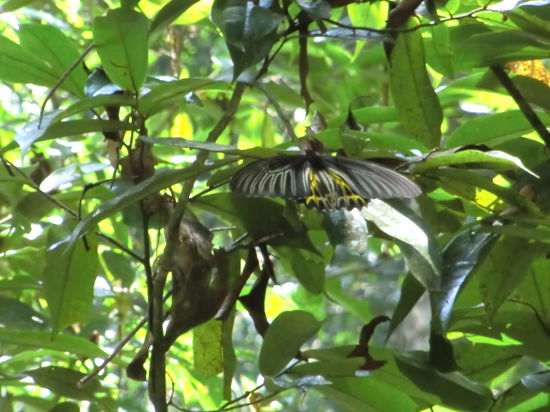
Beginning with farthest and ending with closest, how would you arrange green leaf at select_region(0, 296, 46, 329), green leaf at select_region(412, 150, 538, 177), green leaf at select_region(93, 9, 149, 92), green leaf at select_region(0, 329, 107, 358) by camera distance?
1. green leaf at select_region(0, 296, 46, 329)
2. green leaf at select_region(0, 329, 107, 358)
3. green leaf at select_region(93, 9, 149, 92)
4. green leaf at select_region(412, 150, 538, 177)

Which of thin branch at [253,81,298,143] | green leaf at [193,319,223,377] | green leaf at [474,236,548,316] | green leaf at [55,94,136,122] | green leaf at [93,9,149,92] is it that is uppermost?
green leaf at [93,9,149,92]

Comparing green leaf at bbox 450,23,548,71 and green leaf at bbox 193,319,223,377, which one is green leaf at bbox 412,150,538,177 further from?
green leaf at bbox 193,319,223,377

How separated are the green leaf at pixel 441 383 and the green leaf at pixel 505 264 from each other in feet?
0.26

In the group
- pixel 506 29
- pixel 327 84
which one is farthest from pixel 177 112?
pixel 506 29

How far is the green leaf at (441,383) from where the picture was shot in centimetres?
70

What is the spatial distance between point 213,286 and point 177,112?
0.93 m

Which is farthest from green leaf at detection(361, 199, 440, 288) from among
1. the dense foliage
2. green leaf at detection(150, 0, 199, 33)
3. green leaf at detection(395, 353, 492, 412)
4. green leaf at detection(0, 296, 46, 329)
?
green leaf at detection(0, 296, 46, 329)

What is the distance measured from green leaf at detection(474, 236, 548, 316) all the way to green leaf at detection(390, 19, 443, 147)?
0.15m

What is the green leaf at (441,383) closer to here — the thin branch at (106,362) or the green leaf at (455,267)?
the green leaf at (455,267)

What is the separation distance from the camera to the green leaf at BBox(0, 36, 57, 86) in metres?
0.77

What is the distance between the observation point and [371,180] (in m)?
0.59

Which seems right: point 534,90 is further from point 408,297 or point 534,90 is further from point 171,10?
point 171,10

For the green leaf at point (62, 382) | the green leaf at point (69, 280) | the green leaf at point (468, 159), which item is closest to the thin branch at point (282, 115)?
the green leaf at point (468, 159)

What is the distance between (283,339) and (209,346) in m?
0.11
